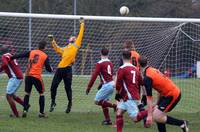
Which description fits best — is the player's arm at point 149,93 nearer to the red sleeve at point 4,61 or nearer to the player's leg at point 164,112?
the player's leg at point 164,112

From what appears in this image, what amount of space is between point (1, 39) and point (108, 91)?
636 centimetres

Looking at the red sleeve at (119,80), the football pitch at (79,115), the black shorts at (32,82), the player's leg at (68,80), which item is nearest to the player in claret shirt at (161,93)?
the red sleeve at (119,80)

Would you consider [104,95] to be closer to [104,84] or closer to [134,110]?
[104,84]

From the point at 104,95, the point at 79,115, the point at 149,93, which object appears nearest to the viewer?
the point at 149,93

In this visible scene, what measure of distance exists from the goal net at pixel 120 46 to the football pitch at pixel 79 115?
0.03 metres

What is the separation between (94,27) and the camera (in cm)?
2248

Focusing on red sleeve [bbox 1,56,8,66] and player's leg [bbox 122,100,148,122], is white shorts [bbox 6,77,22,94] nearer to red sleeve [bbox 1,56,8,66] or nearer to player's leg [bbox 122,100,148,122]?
red sleeve [bbox 1,56,8,66]

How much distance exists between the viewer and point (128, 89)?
13.1 meters

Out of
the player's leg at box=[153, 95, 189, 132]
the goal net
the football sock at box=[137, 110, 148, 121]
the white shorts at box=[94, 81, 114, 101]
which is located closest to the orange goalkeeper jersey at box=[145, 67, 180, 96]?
the player's leg at box=[153, 95, 189, 132]

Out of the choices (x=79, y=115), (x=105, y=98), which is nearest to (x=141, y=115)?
(x=105, y=98)

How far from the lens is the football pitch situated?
46.2ft

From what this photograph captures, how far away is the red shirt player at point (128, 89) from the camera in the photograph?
1303cm

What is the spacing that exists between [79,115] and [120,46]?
17.5ft

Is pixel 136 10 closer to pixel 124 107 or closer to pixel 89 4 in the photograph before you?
pixel 89 4
